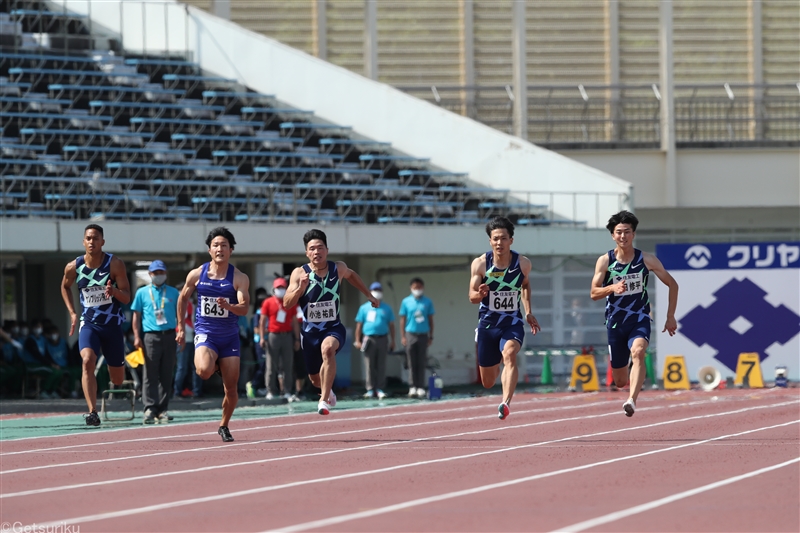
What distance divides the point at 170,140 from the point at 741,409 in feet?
52.0

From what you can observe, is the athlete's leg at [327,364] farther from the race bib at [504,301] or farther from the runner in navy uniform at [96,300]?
the runner in navy uniform at [96,300]

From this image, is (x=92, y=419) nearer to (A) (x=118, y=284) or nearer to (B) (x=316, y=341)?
(A) (x=118, y=284)

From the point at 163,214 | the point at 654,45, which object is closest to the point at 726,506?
the point at 163,214

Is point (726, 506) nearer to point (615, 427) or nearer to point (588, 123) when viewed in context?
point (615, 427)

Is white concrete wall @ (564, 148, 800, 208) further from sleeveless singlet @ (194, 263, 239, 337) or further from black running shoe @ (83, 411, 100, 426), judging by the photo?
sleeveless singlet @ (194, 263, 239, 337)

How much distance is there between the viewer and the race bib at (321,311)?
44.9ft

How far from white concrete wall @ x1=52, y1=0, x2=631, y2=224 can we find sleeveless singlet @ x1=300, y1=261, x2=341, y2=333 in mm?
15661

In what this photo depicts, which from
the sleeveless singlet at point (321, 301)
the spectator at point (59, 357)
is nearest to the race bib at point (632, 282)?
the sleeveless singlet at point (321, 301)

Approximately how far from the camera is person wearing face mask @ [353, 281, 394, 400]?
22.6m

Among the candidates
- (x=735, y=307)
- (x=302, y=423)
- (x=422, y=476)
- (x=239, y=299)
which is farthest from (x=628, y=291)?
(x=735, y=307)

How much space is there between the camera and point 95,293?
14398 mm

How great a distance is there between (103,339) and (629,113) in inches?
1003

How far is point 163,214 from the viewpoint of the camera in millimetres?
25781

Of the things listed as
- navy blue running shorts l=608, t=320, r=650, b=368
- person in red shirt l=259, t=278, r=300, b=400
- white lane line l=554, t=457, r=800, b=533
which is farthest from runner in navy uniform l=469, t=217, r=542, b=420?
person in red shirt l=259, t=278, r=300, b=400
